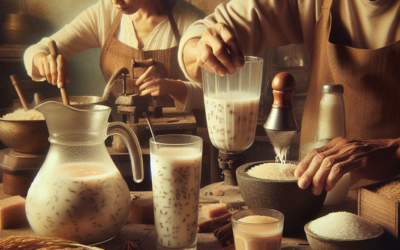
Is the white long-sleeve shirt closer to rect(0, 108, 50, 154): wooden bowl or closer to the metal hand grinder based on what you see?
rect(0, 108, 50, 154): wooden bowl

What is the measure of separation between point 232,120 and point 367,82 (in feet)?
2.05

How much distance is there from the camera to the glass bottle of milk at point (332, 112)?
1.24m

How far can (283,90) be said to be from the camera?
1.08 metres

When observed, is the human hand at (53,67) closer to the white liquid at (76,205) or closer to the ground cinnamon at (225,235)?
the white liquid at (76,205)

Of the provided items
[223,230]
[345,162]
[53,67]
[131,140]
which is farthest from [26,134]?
[345,162]

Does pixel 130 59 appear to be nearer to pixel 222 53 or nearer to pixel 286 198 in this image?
pixel 222 53

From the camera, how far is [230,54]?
1222 millimetres

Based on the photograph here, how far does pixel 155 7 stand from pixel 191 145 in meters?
1.30

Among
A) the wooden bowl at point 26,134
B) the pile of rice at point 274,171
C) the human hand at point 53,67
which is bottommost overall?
the pile of rice at point 274,171

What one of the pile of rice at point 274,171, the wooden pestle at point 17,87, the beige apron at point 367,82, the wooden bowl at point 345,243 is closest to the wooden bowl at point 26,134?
the wooden pestle at point 17,87

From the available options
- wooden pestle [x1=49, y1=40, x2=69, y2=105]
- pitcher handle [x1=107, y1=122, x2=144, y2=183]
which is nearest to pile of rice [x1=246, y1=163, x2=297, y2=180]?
pitcher handle [x1=107, y1=122, x2=144, y2=183]

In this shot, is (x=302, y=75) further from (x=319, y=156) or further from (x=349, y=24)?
(x=319, y=156)

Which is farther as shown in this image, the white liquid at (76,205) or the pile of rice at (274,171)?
the pile of rice at (274,171)

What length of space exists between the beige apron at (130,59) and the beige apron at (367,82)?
2.41 feet
